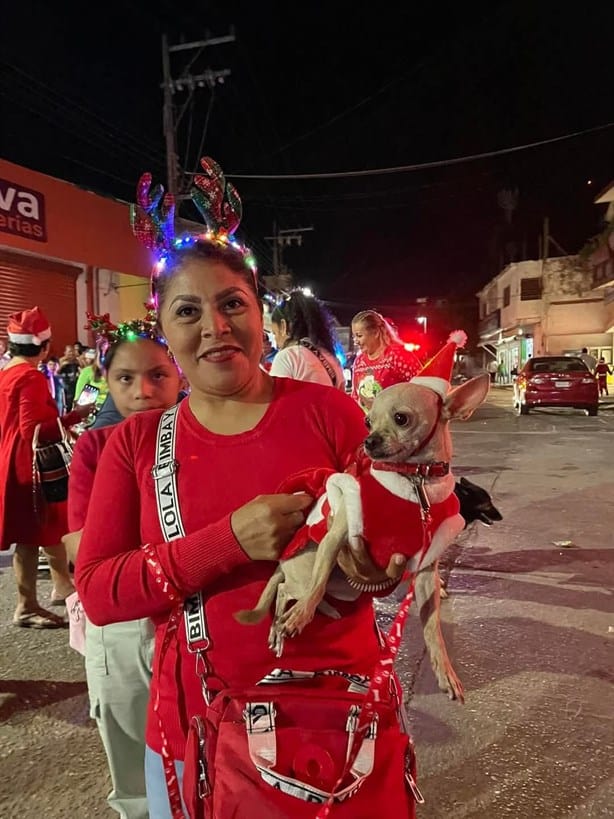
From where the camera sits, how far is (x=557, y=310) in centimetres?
3616

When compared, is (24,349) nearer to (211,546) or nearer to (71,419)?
(71,419)

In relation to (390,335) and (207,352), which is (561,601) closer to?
(390,335)

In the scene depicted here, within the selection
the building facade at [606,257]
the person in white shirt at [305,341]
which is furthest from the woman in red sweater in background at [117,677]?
the building facade at [606,257]

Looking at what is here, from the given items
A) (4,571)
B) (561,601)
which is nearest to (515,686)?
(561,601)

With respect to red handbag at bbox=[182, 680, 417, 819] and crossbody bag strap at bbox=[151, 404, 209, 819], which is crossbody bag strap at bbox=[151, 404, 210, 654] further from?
red handbag at bbox=[182, 680, 417, 819]

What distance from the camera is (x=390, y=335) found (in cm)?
448

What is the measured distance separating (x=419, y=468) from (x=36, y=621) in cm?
396

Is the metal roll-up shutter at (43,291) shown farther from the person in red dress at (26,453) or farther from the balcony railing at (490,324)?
the balcony railing at (490,324)

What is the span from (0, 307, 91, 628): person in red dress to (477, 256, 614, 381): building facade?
96.8ft

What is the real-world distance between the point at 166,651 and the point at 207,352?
2.13ft

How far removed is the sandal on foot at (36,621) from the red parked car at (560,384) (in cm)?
1529

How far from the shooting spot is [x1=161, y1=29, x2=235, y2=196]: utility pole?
14.2 metres

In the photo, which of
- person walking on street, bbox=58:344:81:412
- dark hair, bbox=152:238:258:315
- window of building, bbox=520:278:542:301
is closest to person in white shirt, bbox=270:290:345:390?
dark hair, bbox=152:238:258:315

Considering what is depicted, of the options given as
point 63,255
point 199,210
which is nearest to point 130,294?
point 63,255
